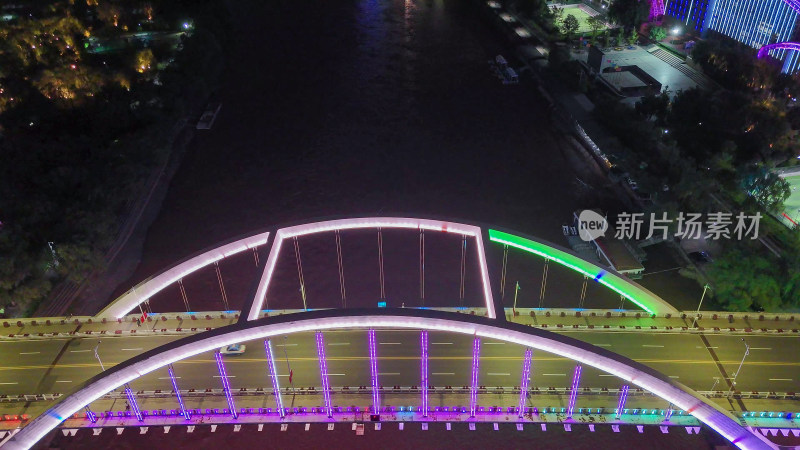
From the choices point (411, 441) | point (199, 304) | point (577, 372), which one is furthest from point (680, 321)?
point (199, 304)

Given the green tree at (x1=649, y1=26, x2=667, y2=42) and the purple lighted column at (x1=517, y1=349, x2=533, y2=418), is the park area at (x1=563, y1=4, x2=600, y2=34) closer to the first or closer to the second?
the green tree at (x1=649, y1=26, x2=667, y2=42)

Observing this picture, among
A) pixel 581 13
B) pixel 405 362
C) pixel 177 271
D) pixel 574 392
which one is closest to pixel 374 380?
pixel 405 362

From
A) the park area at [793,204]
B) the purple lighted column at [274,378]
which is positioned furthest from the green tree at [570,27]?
the purple lighted column at [274,378]

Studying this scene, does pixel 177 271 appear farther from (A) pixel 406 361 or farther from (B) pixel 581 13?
(B) pixel 581 13

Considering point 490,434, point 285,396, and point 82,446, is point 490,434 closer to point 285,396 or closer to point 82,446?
point 285,396

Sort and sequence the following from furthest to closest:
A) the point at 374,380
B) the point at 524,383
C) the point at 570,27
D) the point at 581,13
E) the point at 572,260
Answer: the point at 581,13 < the point at 570,27 < the point at 572,260 < the point at 374,380 < the point at 524,383
